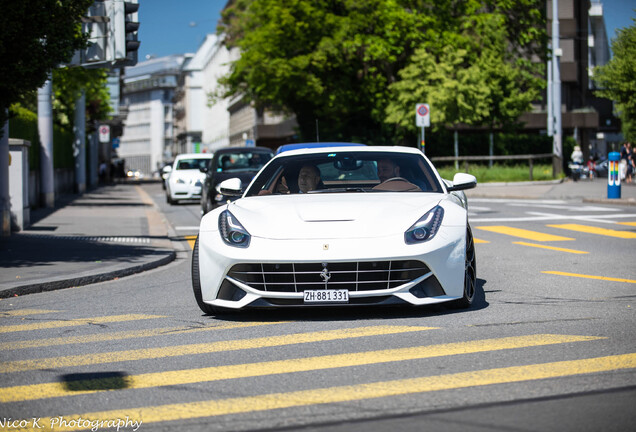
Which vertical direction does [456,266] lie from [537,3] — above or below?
below

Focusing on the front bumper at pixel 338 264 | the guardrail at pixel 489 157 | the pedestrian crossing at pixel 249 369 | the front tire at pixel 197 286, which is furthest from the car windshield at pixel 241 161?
the guardrail at pixel 489 157

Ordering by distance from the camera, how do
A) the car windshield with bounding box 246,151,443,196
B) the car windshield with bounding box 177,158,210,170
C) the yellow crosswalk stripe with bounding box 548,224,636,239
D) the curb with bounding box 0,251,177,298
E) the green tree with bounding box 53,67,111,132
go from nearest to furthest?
1. the car windshield with bounding box 246,151,443,196
2. the curb with bounding box 0,251,177,298
3. the yellow crosswalk stripe with bounding box 548,224,636,239
4. the green tree with bounding box 53,67,111,132
5. the car windshield with bounding box 177,158,210,170

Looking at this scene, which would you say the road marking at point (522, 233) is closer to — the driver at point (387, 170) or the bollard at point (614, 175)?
the driver at point (387, 170)

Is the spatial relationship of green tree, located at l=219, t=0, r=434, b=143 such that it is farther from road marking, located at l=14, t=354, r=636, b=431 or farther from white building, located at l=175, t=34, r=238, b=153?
white building, located at l=175, t=34, r=238, b=153

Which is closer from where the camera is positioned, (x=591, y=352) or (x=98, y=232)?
(x=591, y=352)

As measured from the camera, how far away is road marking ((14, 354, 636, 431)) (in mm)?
4559

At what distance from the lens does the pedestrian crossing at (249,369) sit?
15.4 ft

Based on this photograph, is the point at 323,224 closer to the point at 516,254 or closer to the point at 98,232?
the point at 516,254

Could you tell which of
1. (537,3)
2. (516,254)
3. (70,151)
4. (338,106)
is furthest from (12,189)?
(537,3)

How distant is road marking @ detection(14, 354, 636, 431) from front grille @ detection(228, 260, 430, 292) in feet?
5.96

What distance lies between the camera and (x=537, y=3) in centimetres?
4781

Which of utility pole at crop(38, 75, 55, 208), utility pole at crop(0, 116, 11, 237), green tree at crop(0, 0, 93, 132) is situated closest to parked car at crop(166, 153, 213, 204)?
utility pole at crop(38, 75, 55, 208)

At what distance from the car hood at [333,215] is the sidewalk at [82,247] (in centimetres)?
348

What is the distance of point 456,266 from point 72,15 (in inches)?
349
